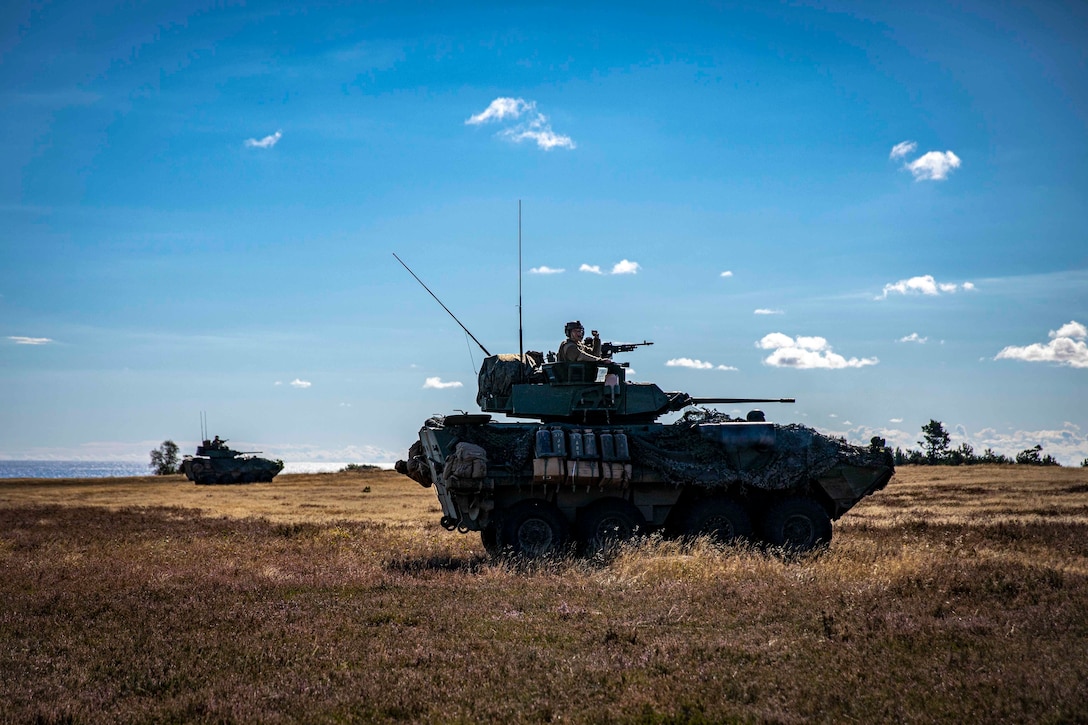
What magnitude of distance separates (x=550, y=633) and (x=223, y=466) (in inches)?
1971

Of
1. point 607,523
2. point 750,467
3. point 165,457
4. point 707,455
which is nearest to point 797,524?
point 750,467

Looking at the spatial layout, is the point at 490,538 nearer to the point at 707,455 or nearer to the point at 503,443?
the point at 503,443

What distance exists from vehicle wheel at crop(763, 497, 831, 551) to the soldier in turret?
4186 millimetres

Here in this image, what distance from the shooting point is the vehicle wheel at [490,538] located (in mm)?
17172

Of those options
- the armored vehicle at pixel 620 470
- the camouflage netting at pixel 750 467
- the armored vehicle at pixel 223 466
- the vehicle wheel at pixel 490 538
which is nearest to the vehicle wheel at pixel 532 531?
the armored vehicle at pixel 620 470

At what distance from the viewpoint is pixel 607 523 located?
16891 mm

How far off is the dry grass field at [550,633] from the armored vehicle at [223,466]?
37.7 metres

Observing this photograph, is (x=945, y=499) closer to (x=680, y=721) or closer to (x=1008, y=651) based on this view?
(x=1008, y=651)

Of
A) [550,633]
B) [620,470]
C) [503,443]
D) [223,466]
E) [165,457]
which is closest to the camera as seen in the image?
[550,633]

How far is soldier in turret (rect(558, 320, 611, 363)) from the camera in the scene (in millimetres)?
17578

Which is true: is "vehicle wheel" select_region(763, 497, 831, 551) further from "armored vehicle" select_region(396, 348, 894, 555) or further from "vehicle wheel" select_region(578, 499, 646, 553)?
"vehicle wheel" select_region(578, 499, 646, 553)

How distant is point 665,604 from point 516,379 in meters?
7.62

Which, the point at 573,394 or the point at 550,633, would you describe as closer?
the point at 550,633

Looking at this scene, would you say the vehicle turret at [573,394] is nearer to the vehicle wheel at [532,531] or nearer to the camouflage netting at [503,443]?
the camouflage netting at [503,443]
